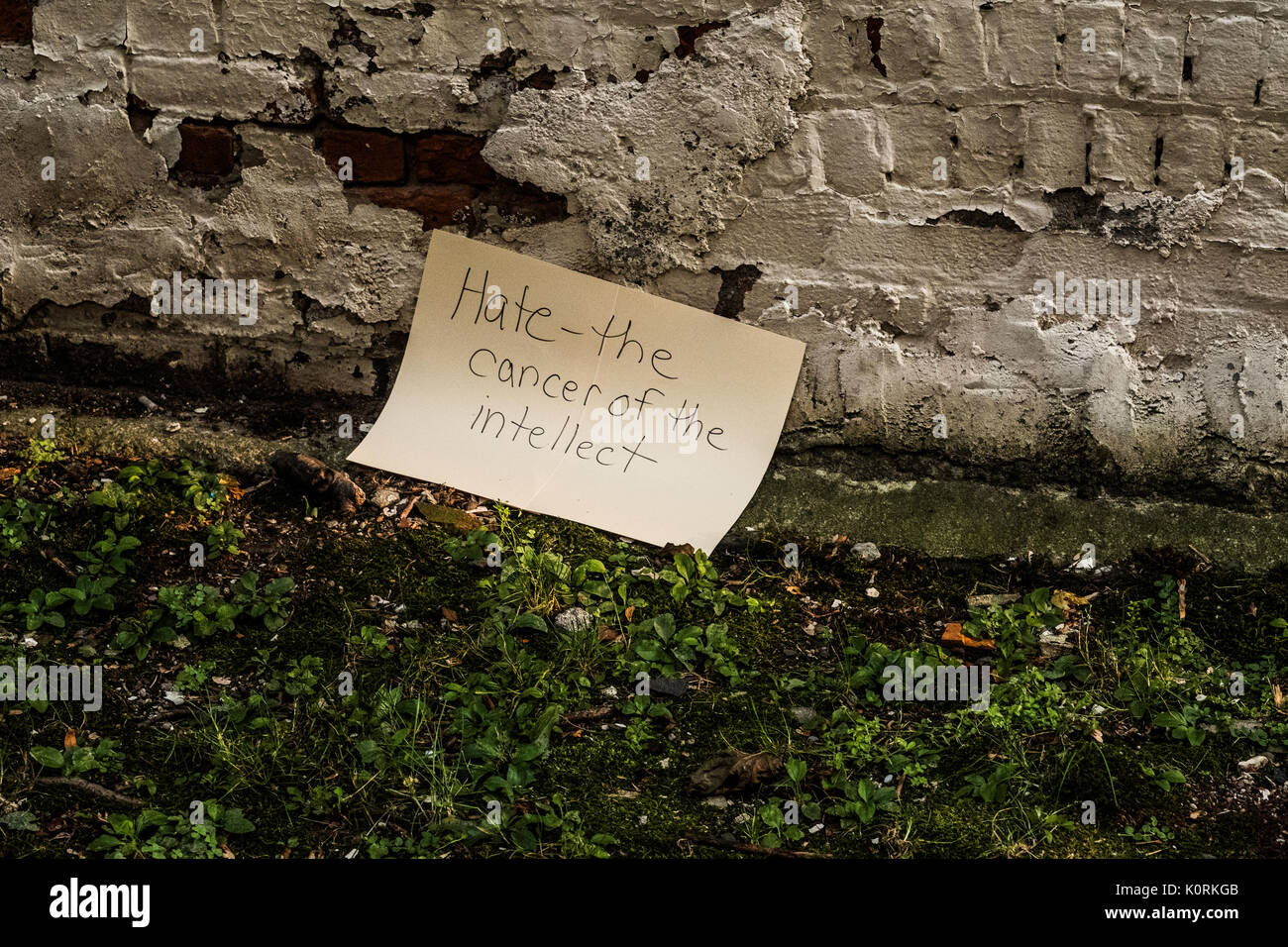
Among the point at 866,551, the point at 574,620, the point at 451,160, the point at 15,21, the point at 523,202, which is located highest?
the point at 15,21

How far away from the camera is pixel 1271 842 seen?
1714mm

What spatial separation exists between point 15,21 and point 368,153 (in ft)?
3.10

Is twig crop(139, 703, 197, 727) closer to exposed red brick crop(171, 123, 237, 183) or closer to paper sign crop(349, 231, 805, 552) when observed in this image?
paper sign crop(349, 231, 805, 552)

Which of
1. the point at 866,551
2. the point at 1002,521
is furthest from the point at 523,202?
the point at 1002,521

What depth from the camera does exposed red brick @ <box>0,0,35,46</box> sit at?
2.55 m

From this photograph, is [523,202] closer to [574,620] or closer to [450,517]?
[450,517]

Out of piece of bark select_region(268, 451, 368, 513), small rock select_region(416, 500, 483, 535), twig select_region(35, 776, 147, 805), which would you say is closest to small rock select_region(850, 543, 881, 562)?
small rock select_region(416, 500, 483, 535)

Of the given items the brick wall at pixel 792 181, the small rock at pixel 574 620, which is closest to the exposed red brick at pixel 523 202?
the brick wall at pixel 792 181

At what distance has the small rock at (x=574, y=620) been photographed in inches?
84.4

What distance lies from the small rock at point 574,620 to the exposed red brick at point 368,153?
124 centimetres

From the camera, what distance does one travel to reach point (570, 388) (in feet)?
8.73

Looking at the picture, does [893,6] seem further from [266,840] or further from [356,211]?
[266,840]

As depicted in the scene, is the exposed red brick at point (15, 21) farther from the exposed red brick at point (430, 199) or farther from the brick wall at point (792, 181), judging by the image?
the exposed red brick at point (430, 199)

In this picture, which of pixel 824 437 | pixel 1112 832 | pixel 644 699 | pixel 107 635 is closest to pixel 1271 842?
pixel 1112 832
